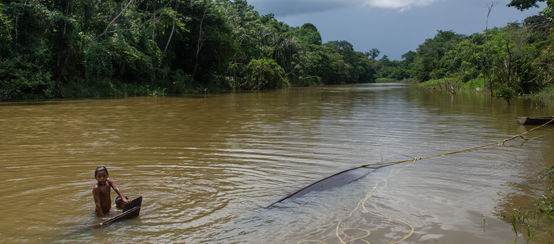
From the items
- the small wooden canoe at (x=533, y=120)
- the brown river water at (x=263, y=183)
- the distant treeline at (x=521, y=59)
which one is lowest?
the brown river water at (x=263, y=183)

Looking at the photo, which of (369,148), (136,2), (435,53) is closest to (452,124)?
(369,148)

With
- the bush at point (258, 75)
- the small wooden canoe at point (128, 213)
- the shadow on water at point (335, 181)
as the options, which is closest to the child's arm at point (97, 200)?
the small wooden canoe at point (128, 213)

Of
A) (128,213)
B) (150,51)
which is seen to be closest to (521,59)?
(150,51)

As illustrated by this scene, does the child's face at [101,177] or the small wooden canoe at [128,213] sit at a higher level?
the child's face at [101,177]

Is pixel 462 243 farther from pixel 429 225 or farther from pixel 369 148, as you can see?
pixel 369 148

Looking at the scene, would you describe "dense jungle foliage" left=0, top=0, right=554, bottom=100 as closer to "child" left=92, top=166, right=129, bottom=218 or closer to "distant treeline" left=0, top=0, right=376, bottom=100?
"distant treeline" left=0, top=0, right=376, bottom=100

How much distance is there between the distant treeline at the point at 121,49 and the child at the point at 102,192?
2085 centimetres

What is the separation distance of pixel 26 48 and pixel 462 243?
25.7 meters

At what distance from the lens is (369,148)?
8.80 metres

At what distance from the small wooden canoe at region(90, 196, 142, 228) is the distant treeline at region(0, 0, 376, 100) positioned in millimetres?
21138

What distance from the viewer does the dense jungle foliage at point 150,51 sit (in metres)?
22.6

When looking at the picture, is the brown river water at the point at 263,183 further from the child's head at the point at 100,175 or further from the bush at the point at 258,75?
the bush at the point at 258,75

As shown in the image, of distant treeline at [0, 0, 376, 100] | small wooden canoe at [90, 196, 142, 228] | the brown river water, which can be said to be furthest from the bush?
small wooden canoe at [90, 196, 142, 228]

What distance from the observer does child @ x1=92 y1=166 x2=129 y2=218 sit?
4.40m
